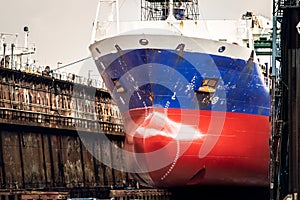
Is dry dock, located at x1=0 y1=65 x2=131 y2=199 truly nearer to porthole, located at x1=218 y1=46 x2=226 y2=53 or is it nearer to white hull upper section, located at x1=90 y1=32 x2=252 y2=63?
white hull upper section, located at x1=90 y1=32 x2=252 y2=63

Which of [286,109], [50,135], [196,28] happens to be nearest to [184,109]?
[196,28]

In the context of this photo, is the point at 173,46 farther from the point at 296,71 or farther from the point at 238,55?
the point at 296,71

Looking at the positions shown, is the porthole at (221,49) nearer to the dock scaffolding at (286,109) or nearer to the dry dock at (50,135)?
the dock scaffolding at (286,109)

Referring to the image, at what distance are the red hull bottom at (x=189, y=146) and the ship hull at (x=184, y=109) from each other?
4 centimetres

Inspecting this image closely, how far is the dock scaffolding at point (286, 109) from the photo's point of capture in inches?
784

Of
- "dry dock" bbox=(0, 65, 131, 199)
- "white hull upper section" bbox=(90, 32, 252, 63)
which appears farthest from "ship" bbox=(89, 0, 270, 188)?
"dry dock" bbox=(0, 65, 131, 199)

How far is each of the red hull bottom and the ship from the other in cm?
4

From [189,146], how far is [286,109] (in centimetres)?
959

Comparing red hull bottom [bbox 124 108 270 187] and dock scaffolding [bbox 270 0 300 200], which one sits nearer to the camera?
dock scaffolding [bbox 270 0 300 200]

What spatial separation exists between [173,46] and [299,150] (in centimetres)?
1252

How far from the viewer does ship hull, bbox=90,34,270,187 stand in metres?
30.8

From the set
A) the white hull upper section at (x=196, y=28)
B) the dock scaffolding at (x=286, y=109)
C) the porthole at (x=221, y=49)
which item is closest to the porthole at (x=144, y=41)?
the white hull upper section at (x=196, y=28)

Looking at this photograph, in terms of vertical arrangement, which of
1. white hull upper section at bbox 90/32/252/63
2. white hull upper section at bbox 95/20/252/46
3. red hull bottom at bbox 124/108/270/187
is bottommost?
red hull bottom at bbox 124/108/270/187

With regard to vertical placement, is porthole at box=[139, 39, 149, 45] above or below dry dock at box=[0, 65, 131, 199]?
above
